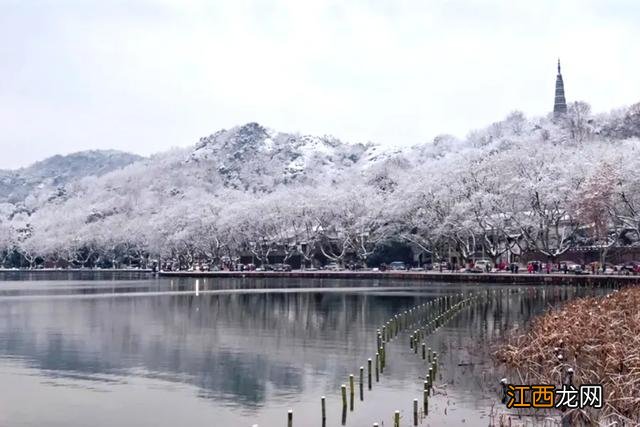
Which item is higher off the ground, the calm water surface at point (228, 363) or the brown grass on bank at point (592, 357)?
the brown grass on bank at point (592, 357)

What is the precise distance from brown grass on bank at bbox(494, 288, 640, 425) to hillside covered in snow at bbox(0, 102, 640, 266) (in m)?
43.1

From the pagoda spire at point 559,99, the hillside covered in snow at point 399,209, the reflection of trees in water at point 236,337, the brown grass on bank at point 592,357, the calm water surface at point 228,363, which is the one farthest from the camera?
the pagoda spire at point 559,99

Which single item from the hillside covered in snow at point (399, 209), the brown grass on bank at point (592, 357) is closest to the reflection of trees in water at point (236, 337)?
the brown grass on bank at point (592, 357)

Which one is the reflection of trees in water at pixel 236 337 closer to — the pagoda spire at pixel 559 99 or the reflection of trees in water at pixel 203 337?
the reflection of trees in water at pixel 203 337

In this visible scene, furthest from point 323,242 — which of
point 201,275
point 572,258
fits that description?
point 572,258

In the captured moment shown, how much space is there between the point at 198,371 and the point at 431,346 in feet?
32.9

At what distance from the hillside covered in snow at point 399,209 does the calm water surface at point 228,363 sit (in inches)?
818

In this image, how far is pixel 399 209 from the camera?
9394 cm

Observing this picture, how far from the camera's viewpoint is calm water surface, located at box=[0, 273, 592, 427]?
22125 mm

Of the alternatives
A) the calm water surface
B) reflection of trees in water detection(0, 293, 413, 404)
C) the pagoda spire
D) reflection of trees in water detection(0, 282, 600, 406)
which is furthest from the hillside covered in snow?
reflection of trees in water detection(0, 293, 413, 404)

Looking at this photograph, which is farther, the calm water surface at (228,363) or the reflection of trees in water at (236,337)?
the reflection of trees in water at (236,337)

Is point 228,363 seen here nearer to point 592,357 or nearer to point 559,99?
point 592,357

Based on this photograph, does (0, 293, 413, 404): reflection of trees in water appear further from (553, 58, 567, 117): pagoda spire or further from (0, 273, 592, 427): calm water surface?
(553, 58, 567, 117): pagoda spire

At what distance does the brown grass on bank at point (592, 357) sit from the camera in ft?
57.1
